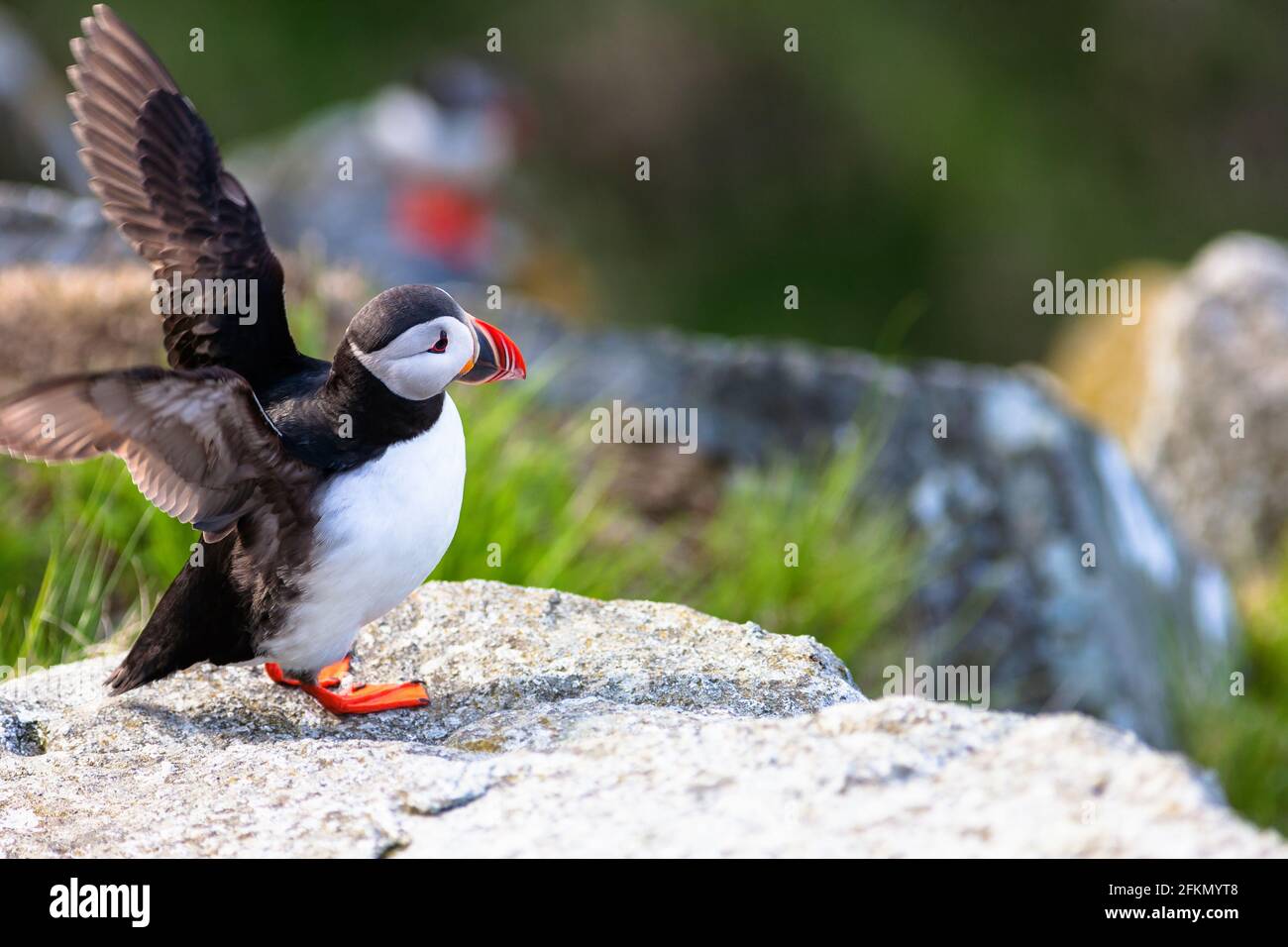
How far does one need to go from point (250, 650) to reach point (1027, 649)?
9.86ft

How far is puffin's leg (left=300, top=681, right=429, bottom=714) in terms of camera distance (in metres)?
2.66

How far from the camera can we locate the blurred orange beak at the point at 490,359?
2514 mm

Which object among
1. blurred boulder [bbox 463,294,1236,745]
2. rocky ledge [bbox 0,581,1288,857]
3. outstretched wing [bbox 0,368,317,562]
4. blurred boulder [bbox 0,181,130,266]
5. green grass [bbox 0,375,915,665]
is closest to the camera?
rocky ledge [bbox 0,581,1288,857]

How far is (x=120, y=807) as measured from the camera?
7.54 ft

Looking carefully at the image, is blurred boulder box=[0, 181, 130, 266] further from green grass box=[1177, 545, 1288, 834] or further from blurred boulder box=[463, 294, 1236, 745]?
green grass box=[1177, 545, 1288, 834]

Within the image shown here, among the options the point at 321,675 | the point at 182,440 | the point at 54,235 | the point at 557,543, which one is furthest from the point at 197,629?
the point at 54,235

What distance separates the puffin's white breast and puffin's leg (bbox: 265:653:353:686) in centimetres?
21

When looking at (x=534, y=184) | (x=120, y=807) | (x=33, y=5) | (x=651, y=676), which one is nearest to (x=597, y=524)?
(x=651, y=676)

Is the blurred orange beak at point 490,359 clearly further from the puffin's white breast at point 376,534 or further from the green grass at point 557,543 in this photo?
the green grass at point 557,543

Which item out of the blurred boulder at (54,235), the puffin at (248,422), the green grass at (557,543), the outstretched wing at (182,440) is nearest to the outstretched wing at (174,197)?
the puffin at (248,422)

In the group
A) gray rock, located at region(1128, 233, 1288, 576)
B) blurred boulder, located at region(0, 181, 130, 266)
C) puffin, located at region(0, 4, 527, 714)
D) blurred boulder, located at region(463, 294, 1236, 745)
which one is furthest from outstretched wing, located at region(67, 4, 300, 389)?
gray rock, located at region(1128, 233, 1288, 576)

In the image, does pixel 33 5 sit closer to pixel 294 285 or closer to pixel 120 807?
pixel 294 285

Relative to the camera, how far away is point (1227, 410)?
257 inches

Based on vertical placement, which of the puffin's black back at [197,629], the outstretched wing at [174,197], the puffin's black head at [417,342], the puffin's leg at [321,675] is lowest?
the puffin's leg at [321,675]
